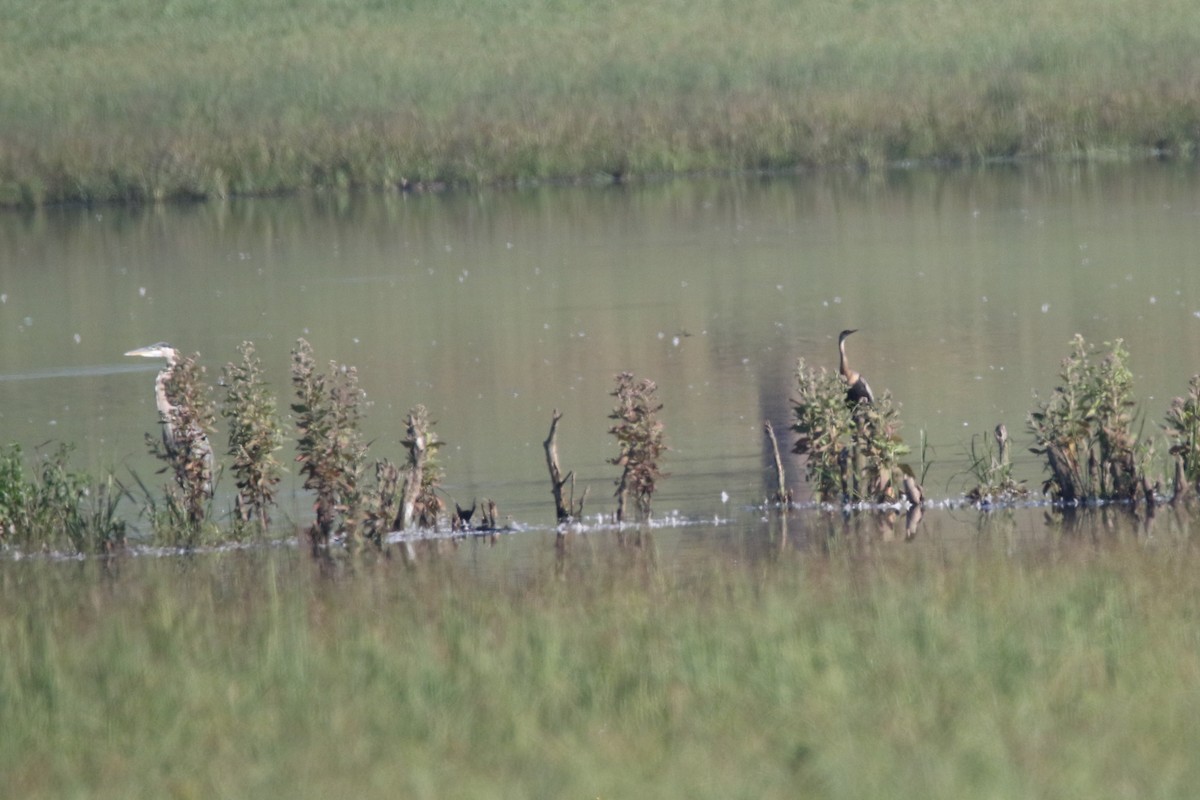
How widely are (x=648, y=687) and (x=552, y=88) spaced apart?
36.7 m

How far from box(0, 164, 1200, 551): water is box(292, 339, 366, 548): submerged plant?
98 centimetres

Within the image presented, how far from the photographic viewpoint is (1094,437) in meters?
9.59

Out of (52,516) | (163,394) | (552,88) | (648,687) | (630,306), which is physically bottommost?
(648,687)

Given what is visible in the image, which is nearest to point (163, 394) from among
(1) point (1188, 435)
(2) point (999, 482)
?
(2) point (999, 482)

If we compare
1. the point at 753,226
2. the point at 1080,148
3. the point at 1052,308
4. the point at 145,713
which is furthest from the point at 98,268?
the point at 145,713

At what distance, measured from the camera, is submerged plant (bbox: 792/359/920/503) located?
970 centimetres

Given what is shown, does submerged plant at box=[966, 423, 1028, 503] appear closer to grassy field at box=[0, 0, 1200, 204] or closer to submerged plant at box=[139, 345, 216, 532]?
submerged plant at box=[139, 345, 216, 532]

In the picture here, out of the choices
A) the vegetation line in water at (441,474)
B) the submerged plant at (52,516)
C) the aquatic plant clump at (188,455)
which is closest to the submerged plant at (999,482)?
the vegetation line in water at (441,474)

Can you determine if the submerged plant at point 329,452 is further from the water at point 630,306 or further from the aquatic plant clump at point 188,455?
the water at point 630,306

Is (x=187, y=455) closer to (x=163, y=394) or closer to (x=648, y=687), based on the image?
(x=163, y=394)

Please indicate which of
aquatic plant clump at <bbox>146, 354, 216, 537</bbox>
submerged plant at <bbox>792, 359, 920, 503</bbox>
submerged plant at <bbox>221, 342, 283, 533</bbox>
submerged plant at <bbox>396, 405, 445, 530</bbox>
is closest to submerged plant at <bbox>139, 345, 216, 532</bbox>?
aquatic plant clump at <bbox>146, 354, 216, 537</bbox>

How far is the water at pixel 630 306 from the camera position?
12.4 meters

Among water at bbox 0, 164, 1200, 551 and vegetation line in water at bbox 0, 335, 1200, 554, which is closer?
vegetation line in water at bbox 0, 335, 1200, 554

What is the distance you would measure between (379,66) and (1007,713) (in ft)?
136
